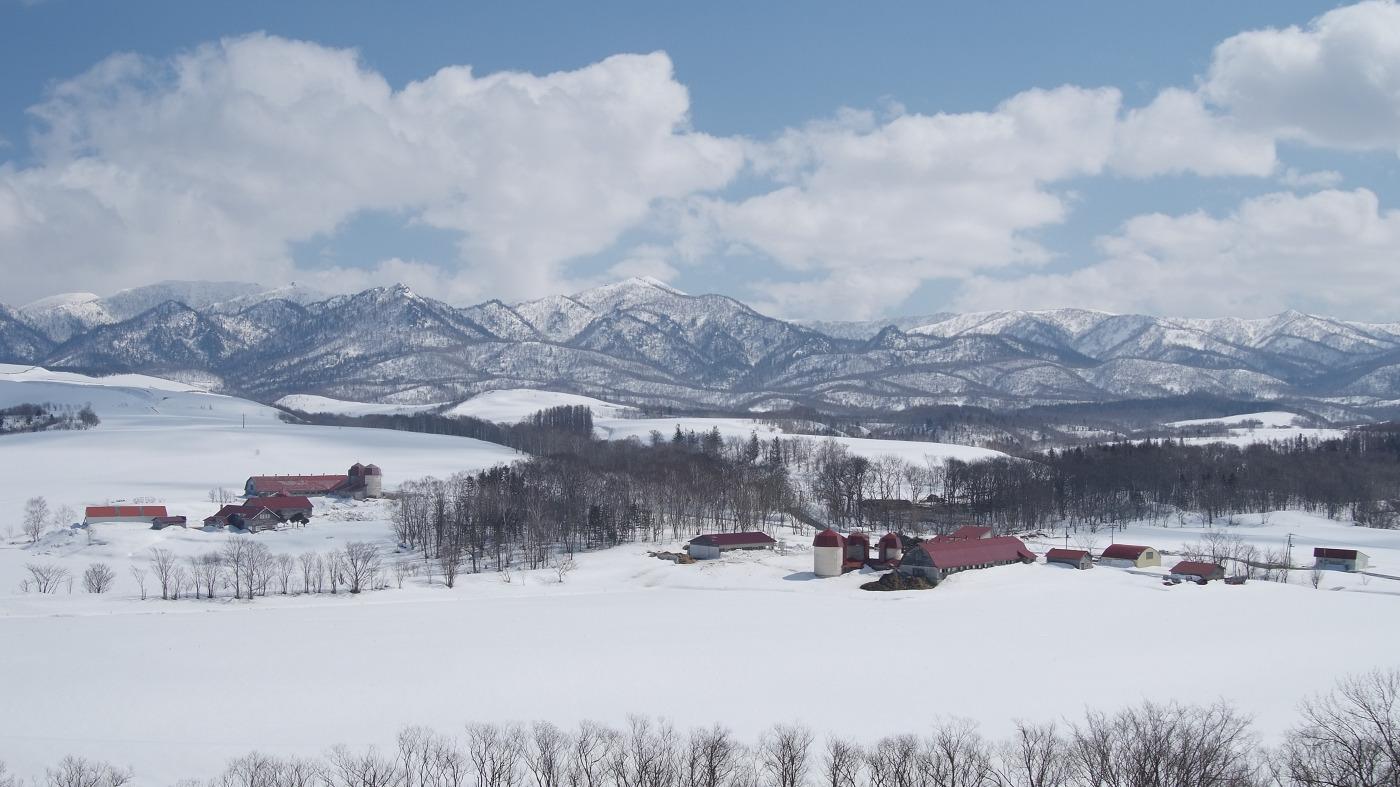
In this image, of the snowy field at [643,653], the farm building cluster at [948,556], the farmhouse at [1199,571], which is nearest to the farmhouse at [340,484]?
the snowy field at [643,653]

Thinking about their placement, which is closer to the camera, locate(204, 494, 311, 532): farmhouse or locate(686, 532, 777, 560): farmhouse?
locate(686, 532, 777, 560): farmhouse

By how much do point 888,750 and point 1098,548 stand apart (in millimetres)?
56635

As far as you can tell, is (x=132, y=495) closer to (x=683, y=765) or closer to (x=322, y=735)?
(x=322, y=735)

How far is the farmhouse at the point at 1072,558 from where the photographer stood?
57438 millimetres

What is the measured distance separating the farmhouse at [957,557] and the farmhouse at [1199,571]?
8.20m

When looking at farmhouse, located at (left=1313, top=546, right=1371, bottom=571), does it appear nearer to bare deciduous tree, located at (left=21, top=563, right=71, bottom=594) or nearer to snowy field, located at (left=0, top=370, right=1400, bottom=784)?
snowy field, located at (left=0, top=370, right=1400, bottom=784)

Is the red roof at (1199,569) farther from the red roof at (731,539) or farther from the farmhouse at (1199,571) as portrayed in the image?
the red roof at (731,539)

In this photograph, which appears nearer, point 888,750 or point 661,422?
point 888,750

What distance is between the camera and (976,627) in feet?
126

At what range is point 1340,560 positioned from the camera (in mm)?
61344

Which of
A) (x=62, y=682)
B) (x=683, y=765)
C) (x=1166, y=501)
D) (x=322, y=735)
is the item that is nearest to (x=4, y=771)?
(x=322, y=735)

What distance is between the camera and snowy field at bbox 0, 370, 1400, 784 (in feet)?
84.6

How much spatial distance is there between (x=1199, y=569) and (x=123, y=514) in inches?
2973

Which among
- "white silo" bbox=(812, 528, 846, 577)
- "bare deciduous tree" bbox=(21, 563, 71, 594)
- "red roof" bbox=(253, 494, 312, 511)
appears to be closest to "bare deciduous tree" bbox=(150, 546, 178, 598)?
"bare deciduous tree" bbox=(21, 563, 71, 594)
